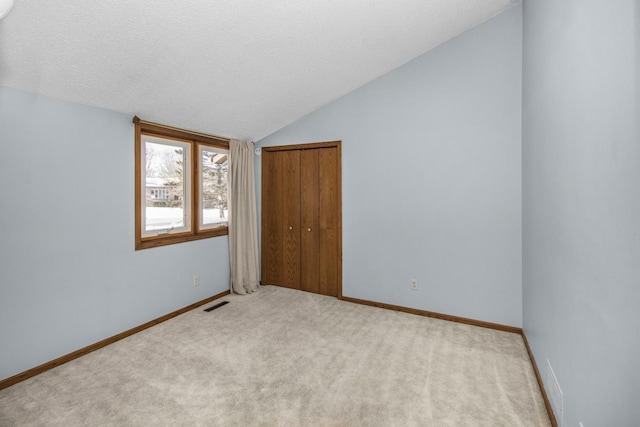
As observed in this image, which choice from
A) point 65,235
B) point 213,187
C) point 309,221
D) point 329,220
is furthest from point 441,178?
point 65,235

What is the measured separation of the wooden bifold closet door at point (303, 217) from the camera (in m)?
4.03

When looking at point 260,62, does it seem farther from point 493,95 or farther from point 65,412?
point 65,412

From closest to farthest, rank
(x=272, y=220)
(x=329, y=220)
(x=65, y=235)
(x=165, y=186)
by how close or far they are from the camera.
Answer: (x=65, y=235) → (x=165, y=186) → (x=329, y=220) → (x=272, y=220)

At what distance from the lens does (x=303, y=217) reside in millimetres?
4277

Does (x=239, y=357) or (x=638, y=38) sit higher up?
(x=638, y=38)

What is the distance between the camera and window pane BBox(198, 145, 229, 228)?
12.9 ft

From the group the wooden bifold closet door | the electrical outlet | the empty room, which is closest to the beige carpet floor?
the empty room

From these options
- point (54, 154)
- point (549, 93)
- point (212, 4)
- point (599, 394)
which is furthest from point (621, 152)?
point (54, 154)

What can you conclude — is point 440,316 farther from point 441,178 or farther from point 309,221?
point 309,221

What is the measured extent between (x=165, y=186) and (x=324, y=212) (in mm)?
1948

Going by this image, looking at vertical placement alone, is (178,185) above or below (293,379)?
above

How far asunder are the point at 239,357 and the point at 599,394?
89.3 inches

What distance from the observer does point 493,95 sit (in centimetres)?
302

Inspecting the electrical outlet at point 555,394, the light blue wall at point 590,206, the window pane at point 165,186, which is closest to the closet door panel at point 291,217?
the window pane at point 165,186
